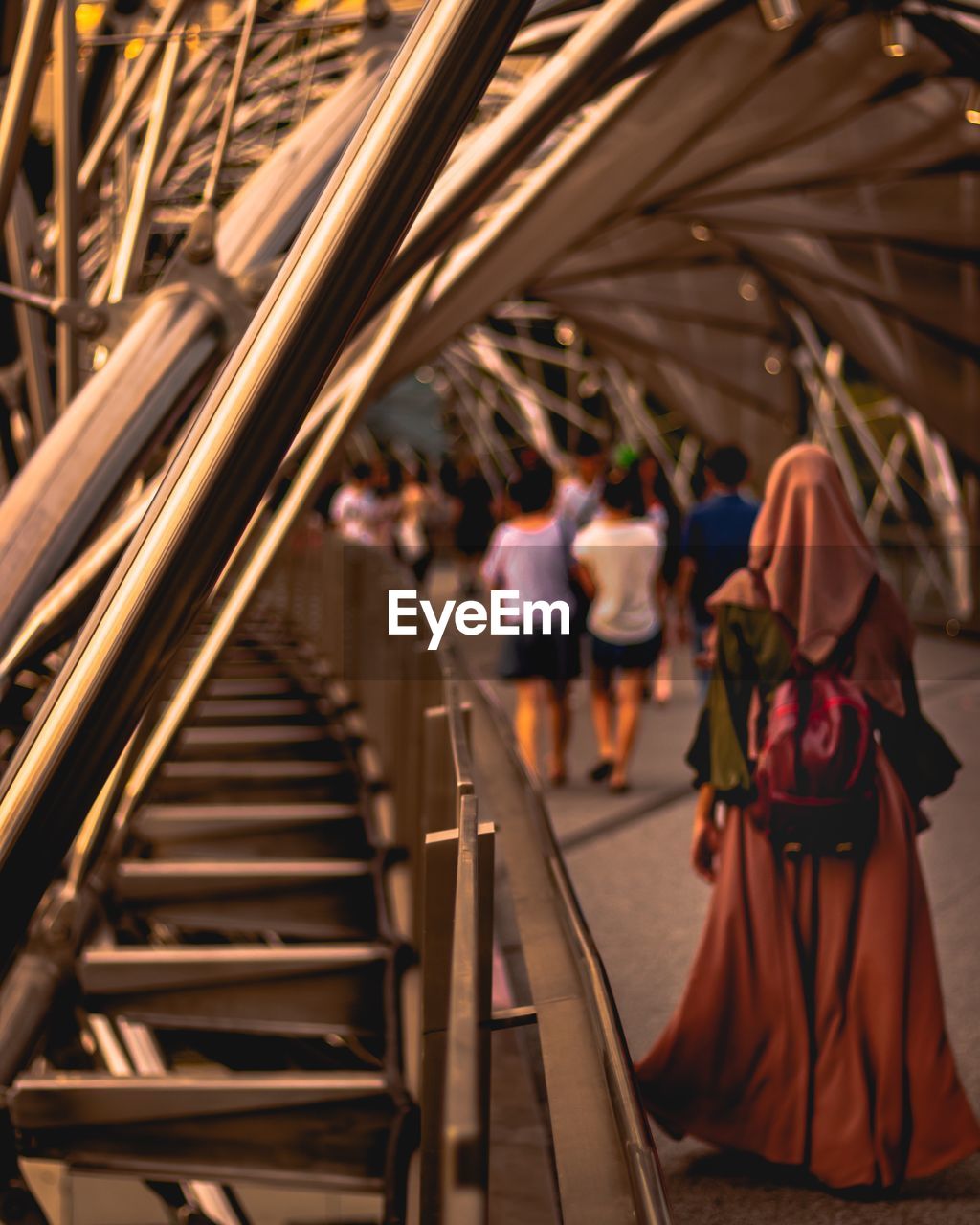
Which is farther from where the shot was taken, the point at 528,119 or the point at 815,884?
the point at 528,119

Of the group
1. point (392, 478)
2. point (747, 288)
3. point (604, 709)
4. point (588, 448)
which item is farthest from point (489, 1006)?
point (747, 288)

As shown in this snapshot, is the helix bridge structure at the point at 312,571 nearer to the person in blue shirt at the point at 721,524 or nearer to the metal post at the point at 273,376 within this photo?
the metal post at the point at 273,376

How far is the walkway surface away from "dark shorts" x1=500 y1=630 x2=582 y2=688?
0.76 m

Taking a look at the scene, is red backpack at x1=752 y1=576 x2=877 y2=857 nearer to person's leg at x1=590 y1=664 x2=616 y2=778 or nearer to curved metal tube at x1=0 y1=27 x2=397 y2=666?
curved metal tube at x1=0 y1=27 x2=397 y2=666

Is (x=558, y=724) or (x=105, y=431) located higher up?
(x=105, y=431)

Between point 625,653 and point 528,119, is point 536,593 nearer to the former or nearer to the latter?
point 625,653

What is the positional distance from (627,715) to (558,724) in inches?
22.6

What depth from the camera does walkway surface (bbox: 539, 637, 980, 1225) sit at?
3678 millimetres

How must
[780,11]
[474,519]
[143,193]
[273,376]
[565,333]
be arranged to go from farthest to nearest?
[565,333], [474,519], [780,11], [143,193], [273,376]

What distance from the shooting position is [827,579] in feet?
13.1

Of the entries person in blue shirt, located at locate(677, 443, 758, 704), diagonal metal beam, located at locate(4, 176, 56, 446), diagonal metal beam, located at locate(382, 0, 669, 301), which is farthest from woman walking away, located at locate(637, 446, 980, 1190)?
diagonal metal beam, located at locate(4, 176, 56, 446)

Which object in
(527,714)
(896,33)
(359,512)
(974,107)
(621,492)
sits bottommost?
(527,714)

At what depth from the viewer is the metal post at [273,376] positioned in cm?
326

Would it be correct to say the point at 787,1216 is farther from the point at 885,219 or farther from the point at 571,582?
the point at 885,219
